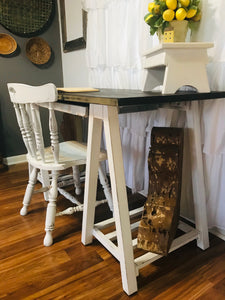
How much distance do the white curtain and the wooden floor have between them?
27cm

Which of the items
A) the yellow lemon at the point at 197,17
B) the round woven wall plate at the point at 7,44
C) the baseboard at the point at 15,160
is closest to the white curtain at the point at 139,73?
the yellow lemon at the point at 197,17

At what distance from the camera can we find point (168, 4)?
93 cm

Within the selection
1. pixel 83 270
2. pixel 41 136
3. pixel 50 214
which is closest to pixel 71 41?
pixel 41 136

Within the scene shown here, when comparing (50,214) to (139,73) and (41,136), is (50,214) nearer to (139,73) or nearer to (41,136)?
(41,136)

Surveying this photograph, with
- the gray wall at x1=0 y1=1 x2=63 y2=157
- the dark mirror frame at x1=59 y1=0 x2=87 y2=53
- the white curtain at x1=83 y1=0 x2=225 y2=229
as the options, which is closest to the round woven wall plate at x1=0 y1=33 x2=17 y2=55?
the gray wall at x1=0 y1=1 x2=63 y2=157

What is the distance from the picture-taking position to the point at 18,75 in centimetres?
235

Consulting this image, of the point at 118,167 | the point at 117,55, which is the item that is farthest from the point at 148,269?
the point at 117,55

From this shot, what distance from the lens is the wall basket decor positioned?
215cm

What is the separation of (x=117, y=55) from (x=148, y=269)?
1.29m

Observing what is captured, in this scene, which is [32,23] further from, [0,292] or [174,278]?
[174,278]

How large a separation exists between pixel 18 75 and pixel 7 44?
0.29 m

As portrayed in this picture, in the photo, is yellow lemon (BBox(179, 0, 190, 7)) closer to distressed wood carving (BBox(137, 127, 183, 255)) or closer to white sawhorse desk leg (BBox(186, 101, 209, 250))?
white sawhorse desk leg (BBox(186, 101, 209, 250))

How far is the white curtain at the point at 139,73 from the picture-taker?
1027 mm

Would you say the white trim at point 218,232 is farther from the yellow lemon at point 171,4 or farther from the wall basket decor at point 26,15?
the wall basket decor at point 26,15
